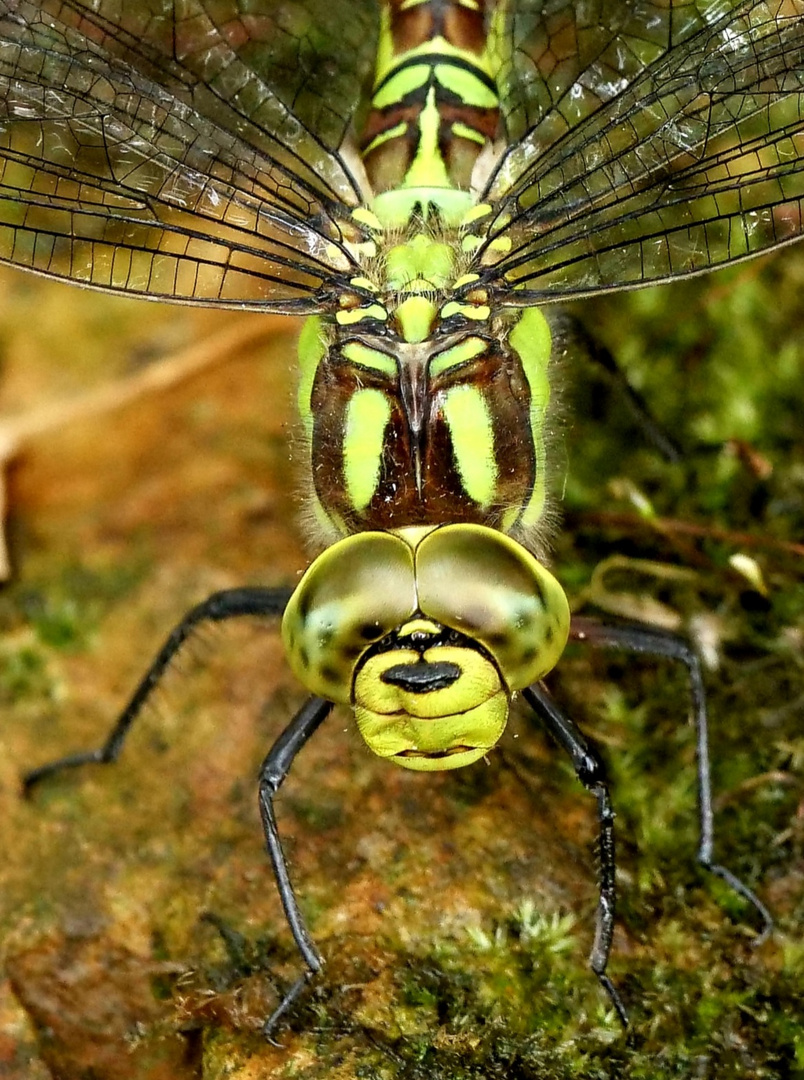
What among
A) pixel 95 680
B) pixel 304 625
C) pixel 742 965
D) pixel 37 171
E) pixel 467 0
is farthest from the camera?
pixel 467 0

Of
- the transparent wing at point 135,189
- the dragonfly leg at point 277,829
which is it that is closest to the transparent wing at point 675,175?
the transparent wing at point 135,189

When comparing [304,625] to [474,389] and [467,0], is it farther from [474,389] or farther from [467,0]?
[467,0]

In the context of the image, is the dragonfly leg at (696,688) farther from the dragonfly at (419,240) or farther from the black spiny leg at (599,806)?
the black spiny leg at (599,806)

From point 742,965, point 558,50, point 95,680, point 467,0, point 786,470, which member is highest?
point 467,0

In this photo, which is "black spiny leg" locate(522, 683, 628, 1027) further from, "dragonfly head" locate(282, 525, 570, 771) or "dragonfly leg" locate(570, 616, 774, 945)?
"dragonfly head" locate(282, 525, 570, 771)

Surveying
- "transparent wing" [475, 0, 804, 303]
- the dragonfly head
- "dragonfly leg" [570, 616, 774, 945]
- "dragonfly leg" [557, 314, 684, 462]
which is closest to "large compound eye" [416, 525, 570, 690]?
the dragonfly head

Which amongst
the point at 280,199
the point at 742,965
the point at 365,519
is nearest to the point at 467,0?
the point at 280,199

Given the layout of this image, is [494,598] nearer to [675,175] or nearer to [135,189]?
[675,175]

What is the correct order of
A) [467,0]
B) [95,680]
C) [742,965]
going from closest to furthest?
[742,965], [95,680], [467,0]
